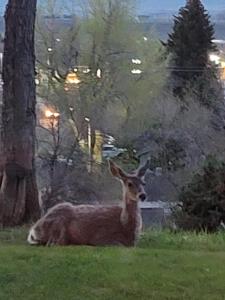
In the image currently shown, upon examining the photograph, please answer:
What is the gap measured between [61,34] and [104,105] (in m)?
3.70

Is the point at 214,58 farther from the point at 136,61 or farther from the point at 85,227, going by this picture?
the point at 85,227

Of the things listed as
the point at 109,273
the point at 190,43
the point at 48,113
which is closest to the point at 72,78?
the point at 48,113

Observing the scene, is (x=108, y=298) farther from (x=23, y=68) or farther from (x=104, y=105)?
(x=104, y=105)

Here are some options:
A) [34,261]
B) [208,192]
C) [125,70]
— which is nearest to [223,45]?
[125,70]

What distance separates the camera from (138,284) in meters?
5.34

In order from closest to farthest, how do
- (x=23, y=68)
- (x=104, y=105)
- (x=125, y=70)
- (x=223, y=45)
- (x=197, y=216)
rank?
(x=23, y=68)
(x=197, y=216)
(x=104, y=105)
(x=125, y=70)
(x=223, y=45)

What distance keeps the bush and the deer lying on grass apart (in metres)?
4.19

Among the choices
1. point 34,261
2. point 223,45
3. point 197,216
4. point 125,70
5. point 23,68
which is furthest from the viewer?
point 223,45

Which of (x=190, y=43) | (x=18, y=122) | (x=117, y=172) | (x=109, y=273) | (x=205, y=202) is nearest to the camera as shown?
(x=109, y=273)

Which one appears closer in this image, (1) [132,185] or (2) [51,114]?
(1) [132,185]

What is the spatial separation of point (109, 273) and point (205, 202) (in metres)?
6.77

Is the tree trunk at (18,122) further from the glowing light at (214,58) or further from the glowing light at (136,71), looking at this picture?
the glowing light at (214,58)

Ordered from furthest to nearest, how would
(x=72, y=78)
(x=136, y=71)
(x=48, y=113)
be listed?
(x=136, y=71) → (x=72, y=78) → (x=48, y=113)

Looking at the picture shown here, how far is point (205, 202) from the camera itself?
12305 mm
